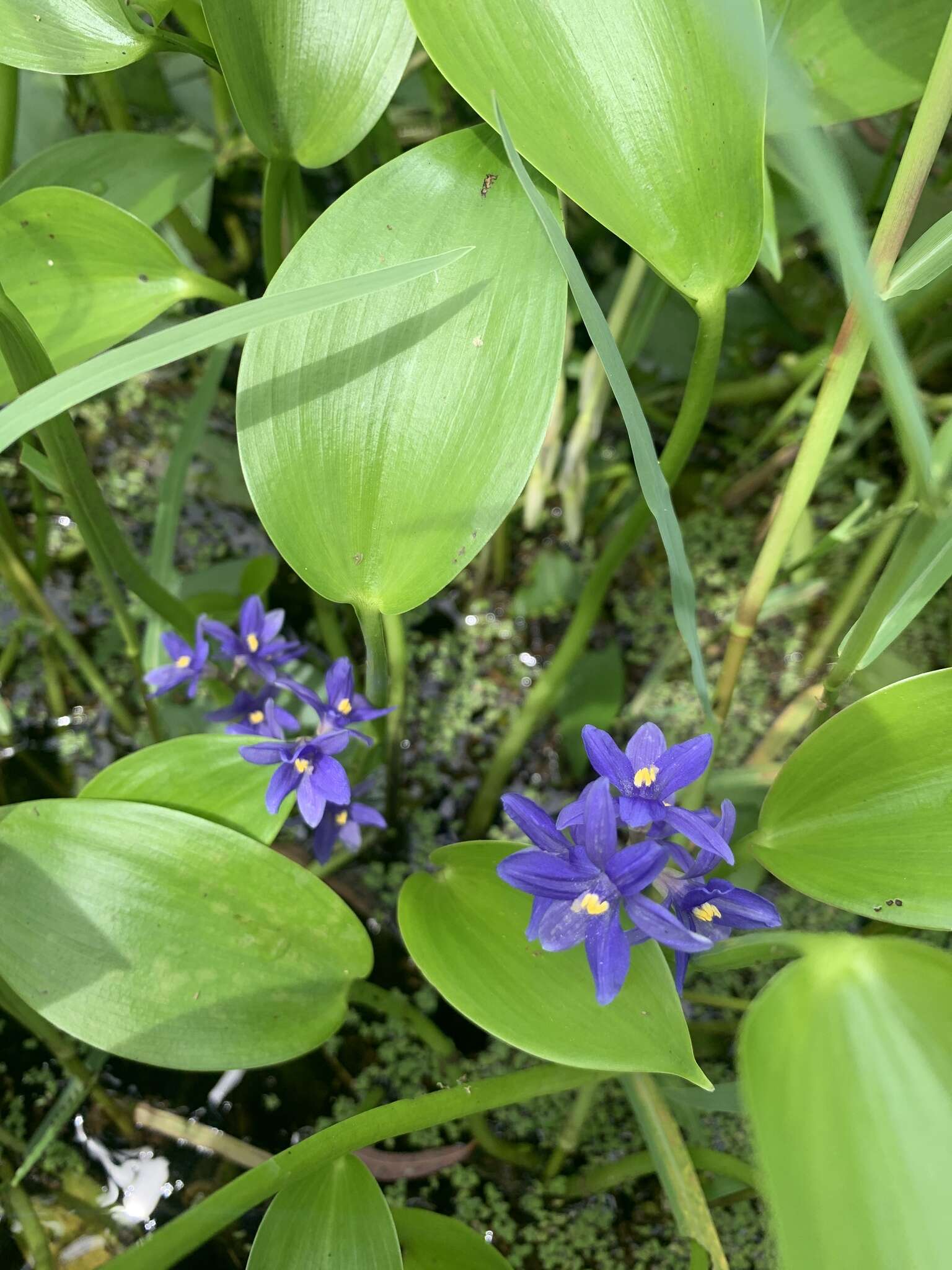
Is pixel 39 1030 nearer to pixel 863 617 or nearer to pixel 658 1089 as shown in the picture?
pixel 658 1089

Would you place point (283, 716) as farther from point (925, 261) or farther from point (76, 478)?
point (925, 261)

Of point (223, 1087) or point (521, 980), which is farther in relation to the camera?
point (223, 1087)

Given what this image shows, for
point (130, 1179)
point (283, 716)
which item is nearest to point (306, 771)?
point (283, 716)

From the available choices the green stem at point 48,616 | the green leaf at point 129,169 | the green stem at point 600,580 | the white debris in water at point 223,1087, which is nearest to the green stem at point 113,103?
the green leaf at point 129,169

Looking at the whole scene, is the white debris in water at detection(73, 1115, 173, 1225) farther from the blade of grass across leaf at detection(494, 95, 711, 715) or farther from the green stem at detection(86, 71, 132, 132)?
the green stem at detection(86, 71, 132, 132)

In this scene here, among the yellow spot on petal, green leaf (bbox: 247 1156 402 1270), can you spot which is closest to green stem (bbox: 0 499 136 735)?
green leaf (bbox: 247 1156 402 1270)

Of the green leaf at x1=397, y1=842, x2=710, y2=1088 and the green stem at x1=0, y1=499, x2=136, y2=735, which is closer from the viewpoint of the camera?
the green leaf at x1=397, y1=842, x2=710, y2=1088

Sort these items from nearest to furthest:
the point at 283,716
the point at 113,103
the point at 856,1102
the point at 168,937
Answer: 1. the point at 856,1102
2. the point at 168,937
3. the point at 283,716
4. the point at 113,103

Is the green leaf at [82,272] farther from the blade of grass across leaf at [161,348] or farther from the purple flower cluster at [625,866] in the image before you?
the purple flower cluster at [625,866]
